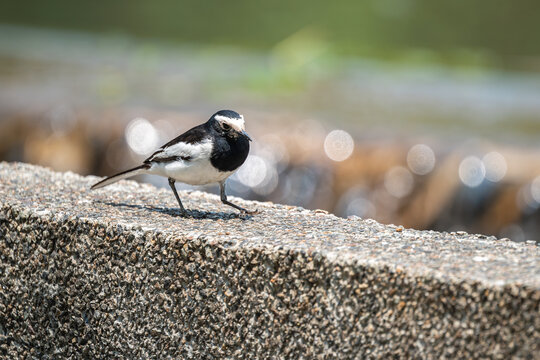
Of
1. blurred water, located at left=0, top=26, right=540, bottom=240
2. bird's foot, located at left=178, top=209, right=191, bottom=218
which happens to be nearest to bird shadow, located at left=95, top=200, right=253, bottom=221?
bird's foot, located at left=178, top=209, right=191, bottom=218

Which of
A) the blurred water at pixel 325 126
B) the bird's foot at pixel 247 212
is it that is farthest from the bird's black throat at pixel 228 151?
the blurred water at pixel 325 126

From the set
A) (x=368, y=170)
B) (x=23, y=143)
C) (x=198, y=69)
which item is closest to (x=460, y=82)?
(x=198, y=69)

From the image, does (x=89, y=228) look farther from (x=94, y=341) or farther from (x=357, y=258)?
(x=357, y=258)

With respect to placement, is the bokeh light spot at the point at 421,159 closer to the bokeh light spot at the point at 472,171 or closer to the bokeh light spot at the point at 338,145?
the bokeh light spot at the point at 472,171

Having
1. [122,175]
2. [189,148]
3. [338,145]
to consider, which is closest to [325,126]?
[338,145]

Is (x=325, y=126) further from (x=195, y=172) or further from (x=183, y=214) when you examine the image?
(x=183, y=214)
